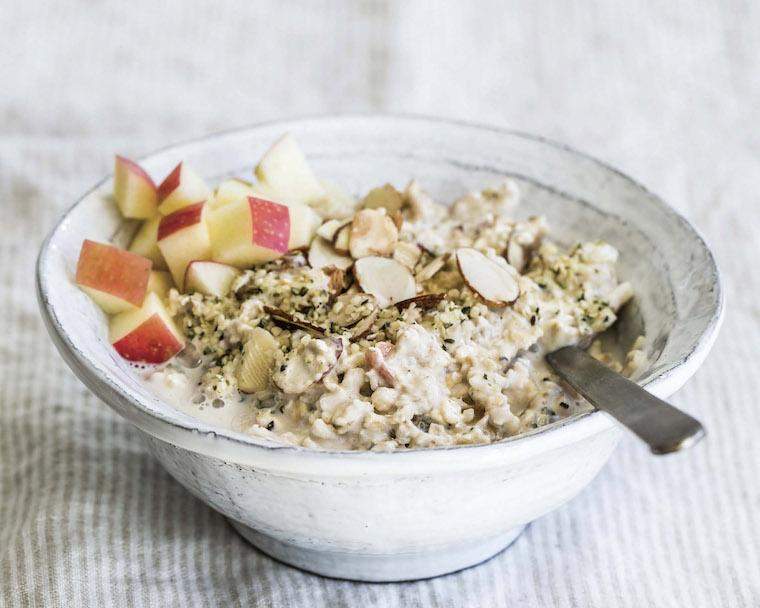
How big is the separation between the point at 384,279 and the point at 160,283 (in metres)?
0.38

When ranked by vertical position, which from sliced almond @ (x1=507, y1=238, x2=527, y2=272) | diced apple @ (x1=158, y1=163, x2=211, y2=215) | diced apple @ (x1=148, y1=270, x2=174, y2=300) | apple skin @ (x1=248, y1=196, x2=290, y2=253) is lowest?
diced apple @ (x1=148, y1=270, x2=174, y2=300)

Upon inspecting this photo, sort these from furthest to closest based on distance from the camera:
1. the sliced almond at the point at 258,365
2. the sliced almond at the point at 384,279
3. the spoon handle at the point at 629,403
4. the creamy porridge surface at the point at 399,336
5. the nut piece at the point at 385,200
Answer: the nut piece at the point at 385,200
the sliced almond at the point at 384,279
the sliced almond at the point at 258,365
the creamy porridge surface at the point at 399,336
the spoon handle at the point at 629,403

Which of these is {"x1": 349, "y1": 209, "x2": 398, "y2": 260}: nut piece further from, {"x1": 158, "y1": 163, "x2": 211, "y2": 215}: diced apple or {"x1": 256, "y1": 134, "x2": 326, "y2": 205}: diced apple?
{"x1": 158, "y1": 163, "x2": 211, "y2": 215}: diced apple

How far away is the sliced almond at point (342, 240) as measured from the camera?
5.09ft

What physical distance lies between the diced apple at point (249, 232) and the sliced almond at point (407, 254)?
178 mm

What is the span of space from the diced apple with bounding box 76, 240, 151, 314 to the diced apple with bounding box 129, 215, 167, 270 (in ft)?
0.34

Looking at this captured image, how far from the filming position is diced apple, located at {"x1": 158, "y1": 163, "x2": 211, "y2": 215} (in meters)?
1.63

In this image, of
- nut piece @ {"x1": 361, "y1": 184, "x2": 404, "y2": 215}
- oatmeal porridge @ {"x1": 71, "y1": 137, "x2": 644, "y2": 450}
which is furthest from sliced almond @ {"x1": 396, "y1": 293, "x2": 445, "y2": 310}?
nut piece @ {"x1": 361, "y1": 184, "x2": 404, "y2": 215}

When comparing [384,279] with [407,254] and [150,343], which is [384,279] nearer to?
[407,254]

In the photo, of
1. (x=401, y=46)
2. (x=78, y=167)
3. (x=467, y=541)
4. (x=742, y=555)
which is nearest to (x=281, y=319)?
(x=467, y=541)

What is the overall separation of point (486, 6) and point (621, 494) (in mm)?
2011

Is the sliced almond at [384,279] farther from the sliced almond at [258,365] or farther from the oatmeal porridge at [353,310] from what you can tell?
the sliced almond at [258,365]

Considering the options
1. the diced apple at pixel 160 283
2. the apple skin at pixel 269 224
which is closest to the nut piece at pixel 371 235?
the apple skin at pixel 269 224

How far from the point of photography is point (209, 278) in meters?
1.49
